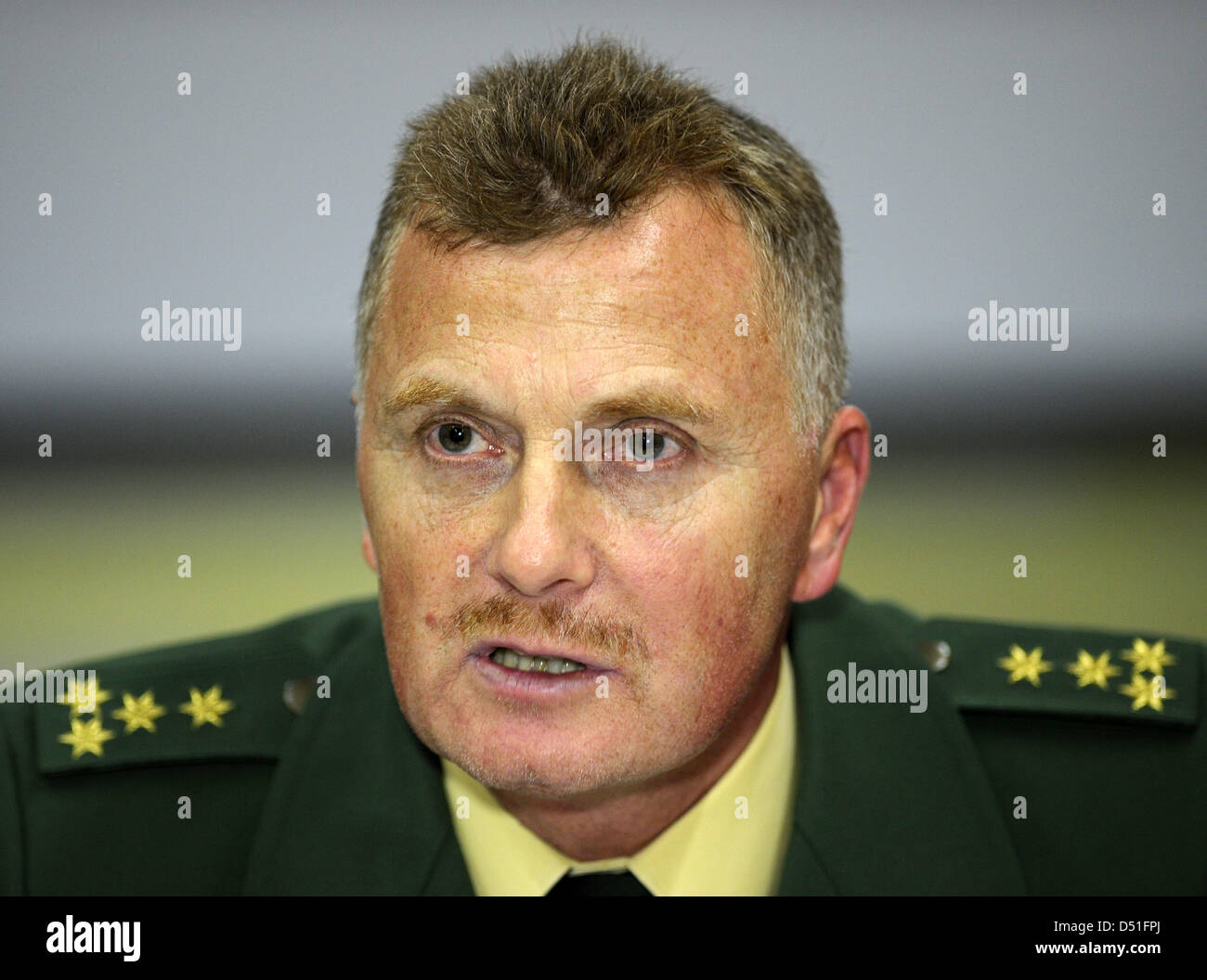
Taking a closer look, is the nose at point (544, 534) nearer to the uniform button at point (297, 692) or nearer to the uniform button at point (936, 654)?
the uniform button at point (297, 692)

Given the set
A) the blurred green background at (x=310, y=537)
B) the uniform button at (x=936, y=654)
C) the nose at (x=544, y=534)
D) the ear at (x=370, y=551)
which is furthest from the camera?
the blurred green background at (x=310, y=537)

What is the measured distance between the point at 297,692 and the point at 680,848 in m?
0.65

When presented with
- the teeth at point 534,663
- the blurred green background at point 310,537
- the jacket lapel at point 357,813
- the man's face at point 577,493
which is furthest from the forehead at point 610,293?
the blurred green background at point 310,537

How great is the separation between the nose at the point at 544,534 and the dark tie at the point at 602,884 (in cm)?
53

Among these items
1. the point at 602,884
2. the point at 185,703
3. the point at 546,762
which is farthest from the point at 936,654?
the point at 185,703

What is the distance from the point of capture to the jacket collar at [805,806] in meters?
1.95

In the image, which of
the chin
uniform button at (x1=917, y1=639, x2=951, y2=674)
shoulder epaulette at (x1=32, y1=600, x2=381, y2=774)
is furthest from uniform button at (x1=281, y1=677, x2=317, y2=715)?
uniform button at (x1=917, y1=639, x2=951, y2=674)

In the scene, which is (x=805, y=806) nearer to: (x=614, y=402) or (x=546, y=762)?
(x=546, y=762)

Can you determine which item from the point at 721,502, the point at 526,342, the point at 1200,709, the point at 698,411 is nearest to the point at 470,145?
the point at 526,342

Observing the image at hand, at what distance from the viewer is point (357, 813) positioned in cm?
198

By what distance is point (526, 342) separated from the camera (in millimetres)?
1661

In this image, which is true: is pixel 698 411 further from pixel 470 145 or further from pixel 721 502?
pixel 470 145

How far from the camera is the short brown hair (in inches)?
66.4

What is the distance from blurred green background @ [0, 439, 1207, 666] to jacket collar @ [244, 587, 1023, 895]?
2.17 ft
